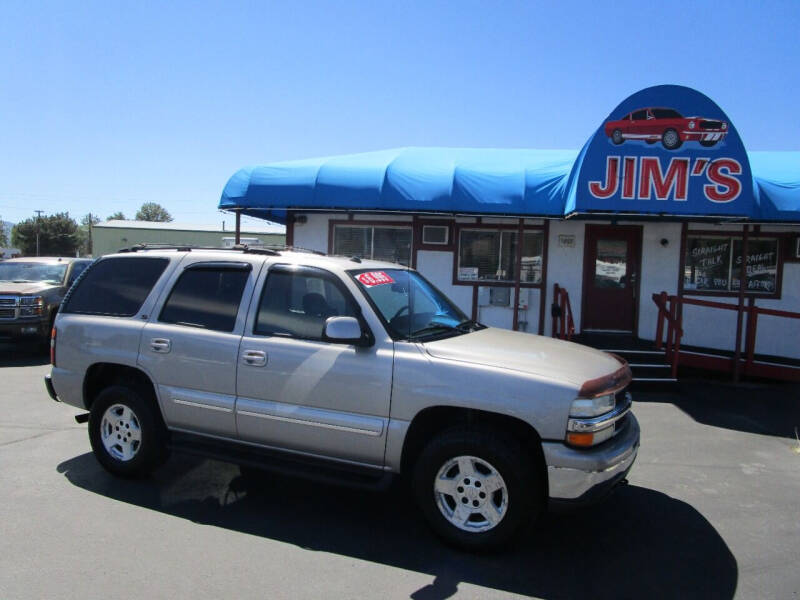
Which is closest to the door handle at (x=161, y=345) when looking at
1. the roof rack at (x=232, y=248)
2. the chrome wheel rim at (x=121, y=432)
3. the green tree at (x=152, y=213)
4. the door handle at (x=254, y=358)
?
the chrome wheel rim at (x=121, y=432)

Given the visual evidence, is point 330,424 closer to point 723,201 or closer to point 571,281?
point 723,201

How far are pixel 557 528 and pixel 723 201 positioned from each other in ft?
20.6

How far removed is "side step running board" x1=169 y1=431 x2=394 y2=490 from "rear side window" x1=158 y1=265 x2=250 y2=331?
91 cm

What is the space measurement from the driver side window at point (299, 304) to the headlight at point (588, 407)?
1.66m

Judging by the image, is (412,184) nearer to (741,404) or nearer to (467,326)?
(467,326)

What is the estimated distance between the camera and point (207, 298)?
183 inches

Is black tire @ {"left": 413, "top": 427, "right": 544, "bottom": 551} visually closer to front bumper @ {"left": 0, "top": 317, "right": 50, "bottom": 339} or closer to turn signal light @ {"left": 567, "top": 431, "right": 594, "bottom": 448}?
turn signal light @ {"left": 567, "top": 431, "right": 594, "bottom": 448}

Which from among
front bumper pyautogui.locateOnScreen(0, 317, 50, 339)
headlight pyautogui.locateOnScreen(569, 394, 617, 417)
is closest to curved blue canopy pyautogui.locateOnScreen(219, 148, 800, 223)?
front bumper pyautogui.locateOnScreen(0, 317, 50, 339)

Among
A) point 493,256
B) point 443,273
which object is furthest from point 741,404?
point 443,273

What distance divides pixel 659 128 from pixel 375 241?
552cm

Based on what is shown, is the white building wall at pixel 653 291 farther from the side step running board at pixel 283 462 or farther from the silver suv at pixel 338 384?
the side step running board at pixel 283 462

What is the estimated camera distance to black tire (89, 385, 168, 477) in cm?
→ 469

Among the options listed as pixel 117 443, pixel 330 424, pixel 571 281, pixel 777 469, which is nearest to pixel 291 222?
pixel 571 281

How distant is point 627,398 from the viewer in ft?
13.8
